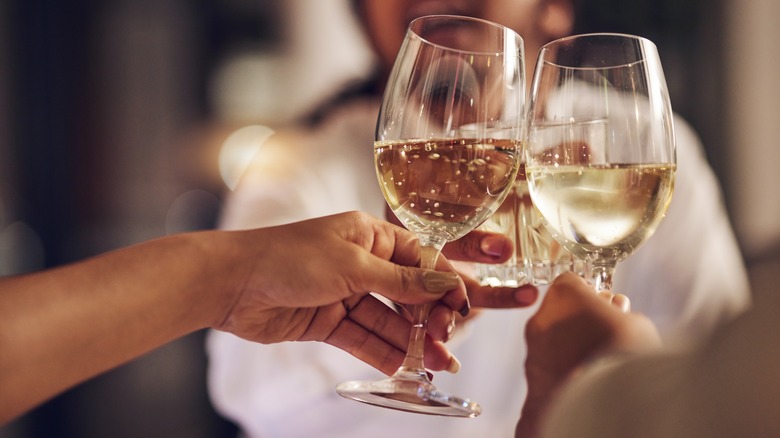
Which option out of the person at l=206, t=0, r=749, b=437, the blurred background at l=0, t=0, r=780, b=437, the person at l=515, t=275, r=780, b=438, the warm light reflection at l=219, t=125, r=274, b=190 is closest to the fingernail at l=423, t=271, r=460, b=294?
the person at l=515, t=275, r=780, b=438

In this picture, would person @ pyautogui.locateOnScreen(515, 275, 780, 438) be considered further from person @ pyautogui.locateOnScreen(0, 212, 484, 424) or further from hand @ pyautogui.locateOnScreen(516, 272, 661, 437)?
person @ pyautogui.locateOnScreen(0, 212, 484, 424)

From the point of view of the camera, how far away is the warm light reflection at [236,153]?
2941mm

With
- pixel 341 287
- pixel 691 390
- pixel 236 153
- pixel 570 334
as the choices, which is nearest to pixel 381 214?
pixel 236 153

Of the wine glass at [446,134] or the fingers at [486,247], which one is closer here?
the wine glass at [446,134]

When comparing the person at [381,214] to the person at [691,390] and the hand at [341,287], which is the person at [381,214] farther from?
the person at [691,390]

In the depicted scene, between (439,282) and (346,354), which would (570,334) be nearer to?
(439,282)

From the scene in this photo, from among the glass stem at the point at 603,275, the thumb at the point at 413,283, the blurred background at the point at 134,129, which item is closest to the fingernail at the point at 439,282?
the thumb at the point at 413,283

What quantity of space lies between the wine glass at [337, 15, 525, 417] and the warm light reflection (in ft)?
7.74

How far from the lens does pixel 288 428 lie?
174 centimetres

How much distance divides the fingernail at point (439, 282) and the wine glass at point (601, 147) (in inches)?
3.8

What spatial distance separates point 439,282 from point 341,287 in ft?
0.31

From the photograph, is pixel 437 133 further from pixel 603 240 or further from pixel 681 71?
pixel 681 71

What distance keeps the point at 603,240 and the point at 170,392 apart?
255 centimetres

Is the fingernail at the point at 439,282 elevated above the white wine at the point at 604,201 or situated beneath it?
situated beneath
